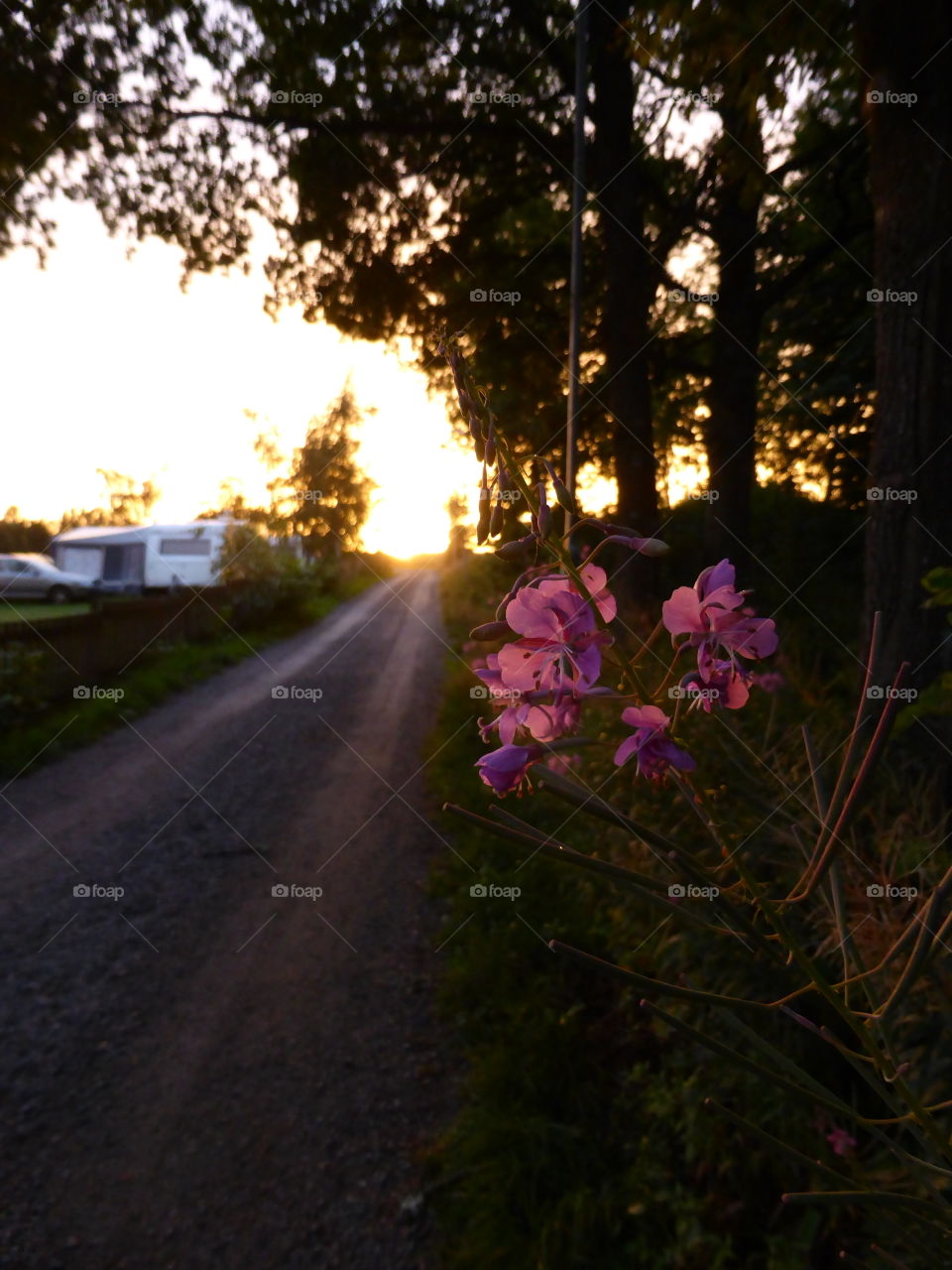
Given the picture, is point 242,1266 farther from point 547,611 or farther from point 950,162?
point 950,162

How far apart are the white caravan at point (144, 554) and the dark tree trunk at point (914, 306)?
17035 millimetres

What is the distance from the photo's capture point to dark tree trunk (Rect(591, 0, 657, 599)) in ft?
26.3

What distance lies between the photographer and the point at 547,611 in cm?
93

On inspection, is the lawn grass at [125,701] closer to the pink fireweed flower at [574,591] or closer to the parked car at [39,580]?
the parked car at [39,580]

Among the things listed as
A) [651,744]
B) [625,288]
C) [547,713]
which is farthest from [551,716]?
[625,288]

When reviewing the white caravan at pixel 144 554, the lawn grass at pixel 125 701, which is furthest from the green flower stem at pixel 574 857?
the white caravan at pixel 144 554

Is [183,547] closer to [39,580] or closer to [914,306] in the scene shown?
[39,580]

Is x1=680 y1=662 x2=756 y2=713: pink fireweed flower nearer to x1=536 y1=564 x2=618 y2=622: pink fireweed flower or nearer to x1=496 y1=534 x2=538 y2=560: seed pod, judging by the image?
x1=536 y1=564 x2=618 y2=622: pink fireweed flower

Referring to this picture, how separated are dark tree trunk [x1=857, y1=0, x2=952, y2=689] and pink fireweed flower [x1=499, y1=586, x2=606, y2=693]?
11.5 feet

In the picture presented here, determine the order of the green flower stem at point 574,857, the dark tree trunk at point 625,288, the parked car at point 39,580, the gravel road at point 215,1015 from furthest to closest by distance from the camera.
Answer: the parked car at point 39,580 < the dark tree trunk at point 625,288 < the gravel road at point 215,1015 < the green flower stem at point 574,857

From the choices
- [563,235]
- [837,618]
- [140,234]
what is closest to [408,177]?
[563,235]

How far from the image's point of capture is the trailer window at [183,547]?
2162 cm

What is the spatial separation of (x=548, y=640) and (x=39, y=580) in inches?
763

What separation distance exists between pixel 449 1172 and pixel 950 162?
5050 mm
